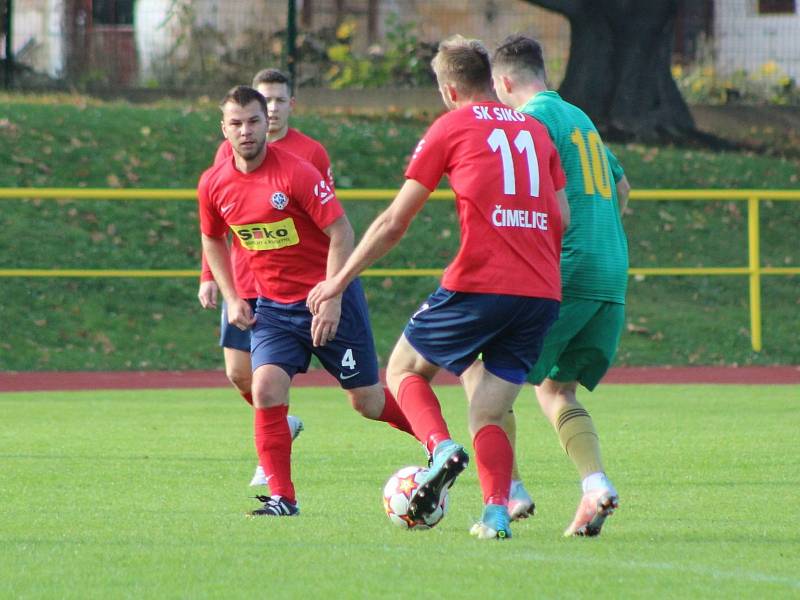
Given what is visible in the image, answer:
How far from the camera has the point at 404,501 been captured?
6414 millimetres

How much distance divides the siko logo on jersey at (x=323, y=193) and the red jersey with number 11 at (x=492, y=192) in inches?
52.8

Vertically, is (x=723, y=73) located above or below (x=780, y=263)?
above

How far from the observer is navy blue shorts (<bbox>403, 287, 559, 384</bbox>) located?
6254 mm

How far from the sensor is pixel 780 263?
20.7 meters

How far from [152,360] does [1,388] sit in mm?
2237

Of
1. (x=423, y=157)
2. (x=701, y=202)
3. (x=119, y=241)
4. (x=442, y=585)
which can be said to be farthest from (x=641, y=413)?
(x=701, y=202)

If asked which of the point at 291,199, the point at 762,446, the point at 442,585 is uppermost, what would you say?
the point at 291,199

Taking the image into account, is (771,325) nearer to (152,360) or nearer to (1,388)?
(152,360)

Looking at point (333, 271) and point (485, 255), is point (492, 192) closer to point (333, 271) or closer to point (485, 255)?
point (485, 255)

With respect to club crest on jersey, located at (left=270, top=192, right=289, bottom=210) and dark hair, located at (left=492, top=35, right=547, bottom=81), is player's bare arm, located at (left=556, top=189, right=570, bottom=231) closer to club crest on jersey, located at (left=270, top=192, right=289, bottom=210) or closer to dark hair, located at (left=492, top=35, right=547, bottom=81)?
dark hair, located at (left=492, top=35, right=547, bottom=81)

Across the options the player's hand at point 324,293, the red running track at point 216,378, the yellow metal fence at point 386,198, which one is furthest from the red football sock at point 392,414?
the yellow metal fence at point 386,198

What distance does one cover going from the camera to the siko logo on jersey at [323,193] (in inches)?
297

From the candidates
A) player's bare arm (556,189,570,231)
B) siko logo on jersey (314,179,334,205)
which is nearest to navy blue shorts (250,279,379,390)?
siko logo on jersey (314,179,334,205)

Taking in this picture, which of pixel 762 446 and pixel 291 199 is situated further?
pixel 762 446
